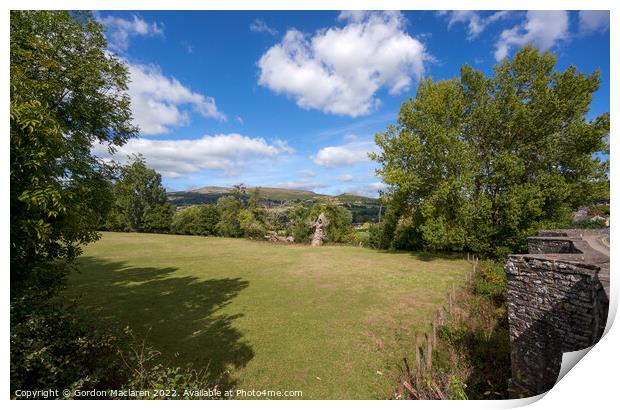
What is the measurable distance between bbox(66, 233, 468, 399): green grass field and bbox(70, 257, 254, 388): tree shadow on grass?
0.04m

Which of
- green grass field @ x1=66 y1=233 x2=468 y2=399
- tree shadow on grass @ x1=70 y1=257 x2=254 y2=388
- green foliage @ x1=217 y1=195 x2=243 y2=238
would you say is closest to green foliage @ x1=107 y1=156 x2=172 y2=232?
green foliage @ x1=217 y1=195 x2=243 y2=238

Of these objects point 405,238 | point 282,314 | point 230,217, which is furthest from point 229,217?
point 282,314

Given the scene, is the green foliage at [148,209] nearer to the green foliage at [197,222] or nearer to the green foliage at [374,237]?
the green foliage at [197,222]

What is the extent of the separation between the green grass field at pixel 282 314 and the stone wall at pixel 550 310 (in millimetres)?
3122

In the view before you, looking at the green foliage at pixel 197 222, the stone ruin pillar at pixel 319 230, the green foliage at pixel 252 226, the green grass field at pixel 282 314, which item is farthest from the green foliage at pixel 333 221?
the green foliage at pixel 197 222

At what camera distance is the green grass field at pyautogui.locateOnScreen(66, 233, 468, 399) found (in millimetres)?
7016

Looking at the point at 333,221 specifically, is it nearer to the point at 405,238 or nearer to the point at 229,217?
the point at 405,238

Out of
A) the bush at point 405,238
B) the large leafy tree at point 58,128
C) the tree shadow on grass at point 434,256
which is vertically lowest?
the tree shadow on grass at point 434,256

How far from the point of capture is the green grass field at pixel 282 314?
7.02 metres

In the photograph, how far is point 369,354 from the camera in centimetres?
790

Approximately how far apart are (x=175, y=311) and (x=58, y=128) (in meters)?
9.28

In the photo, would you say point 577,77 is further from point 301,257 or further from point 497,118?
point 301,257
